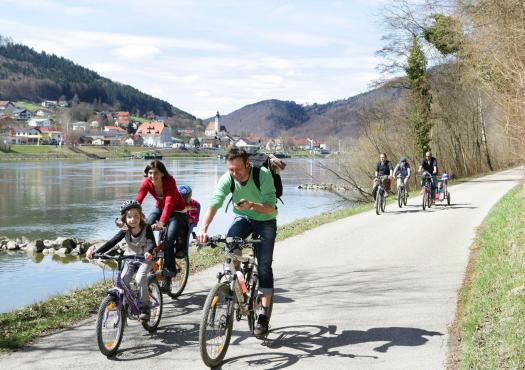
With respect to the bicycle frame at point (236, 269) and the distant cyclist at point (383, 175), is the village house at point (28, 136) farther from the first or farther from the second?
the bicycle frame at point (236, 269)

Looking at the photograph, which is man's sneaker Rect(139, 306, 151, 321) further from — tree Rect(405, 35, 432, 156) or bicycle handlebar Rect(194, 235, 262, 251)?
tree Rect(405, 35, 432, 156)

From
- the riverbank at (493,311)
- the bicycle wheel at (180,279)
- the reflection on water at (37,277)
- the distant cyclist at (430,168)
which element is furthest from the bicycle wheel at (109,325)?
the distant cyclist at (430,168)

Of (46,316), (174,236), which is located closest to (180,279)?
(174,236)

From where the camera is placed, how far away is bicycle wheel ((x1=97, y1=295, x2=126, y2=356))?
18.3ft

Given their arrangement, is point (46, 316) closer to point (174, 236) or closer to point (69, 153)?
point (174, 236)

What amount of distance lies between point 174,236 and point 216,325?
2.45 m

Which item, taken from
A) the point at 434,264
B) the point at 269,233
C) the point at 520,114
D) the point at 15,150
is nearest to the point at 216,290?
the point at 269,233

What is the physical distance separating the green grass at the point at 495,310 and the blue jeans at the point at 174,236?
135 inches

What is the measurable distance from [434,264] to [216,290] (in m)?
5.89

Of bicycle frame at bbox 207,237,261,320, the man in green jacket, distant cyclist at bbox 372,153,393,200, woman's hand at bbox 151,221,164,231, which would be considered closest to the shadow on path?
the man in green jacket

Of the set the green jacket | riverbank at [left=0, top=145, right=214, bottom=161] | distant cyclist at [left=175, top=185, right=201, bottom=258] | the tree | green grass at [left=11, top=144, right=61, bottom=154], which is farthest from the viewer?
green grass at [left=11, top=144, right=61, bottom=154]

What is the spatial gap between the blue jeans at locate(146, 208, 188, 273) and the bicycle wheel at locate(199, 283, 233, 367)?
7.25 ft

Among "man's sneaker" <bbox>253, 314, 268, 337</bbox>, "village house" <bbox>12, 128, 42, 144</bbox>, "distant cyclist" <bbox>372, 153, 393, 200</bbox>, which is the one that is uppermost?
"village house" <bbox>12, 128, 42, 144</bbox>

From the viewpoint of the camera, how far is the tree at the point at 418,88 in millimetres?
33750
